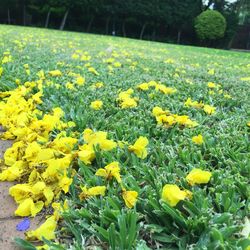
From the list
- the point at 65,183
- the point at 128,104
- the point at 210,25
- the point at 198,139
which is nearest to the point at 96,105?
the point at 128,104

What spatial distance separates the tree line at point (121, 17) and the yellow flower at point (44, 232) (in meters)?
22.6

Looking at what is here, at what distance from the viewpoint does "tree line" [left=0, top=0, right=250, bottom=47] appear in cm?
2307

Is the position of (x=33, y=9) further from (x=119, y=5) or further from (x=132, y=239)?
(x=132, y=239)

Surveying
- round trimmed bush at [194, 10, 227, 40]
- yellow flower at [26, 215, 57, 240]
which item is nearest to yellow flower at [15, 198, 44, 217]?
yellow flower at [26, 215, 57, 240]

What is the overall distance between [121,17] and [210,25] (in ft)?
18.0

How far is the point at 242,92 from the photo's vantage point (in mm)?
3445

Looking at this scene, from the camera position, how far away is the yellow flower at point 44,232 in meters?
1.21

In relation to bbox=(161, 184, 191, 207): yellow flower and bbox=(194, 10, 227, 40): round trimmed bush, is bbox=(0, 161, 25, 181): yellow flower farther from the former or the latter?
bbox=(194, 10, 227, 40): round trimmed bush

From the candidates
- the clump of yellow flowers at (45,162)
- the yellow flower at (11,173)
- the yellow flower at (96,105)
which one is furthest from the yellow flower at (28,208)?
the yellow flower at (96,105)

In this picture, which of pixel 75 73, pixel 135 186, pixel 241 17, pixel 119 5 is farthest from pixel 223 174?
pixel 241 17

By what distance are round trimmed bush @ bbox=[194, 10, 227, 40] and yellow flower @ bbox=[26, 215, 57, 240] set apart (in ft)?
77.9

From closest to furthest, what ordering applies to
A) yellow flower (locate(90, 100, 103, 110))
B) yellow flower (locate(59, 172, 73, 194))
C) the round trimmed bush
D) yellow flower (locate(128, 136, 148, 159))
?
yellow flower (locate(59, 172, 73, 194)) → yellow flower (locate(128, 136, 148, 159)) → yellow flower (locate(90, 100, 103, 110)) → the round trimmed bush

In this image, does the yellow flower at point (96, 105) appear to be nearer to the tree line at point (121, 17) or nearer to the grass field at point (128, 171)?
the grass field at point (128, 171)

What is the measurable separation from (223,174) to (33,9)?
23.5 metres
